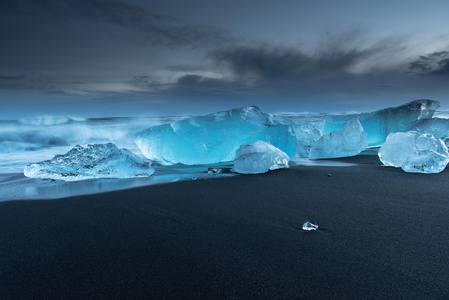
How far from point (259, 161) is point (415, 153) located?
6.52 ft

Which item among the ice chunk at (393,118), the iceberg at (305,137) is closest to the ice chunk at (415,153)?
the iceberg at (305,137)

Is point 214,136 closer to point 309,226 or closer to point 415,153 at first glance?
point 415,153

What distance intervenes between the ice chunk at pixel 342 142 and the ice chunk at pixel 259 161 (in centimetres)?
159

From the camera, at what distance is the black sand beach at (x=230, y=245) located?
1216 millimetres

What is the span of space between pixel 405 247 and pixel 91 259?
5.12 ft

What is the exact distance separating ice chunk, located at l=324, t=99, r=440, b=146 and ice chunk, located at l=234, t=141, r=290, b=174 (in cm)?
A: 417

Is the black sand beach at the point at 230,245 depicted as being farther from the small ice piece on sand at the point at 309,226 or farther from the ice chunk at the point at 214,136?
the ice chunk at the point at 214,136

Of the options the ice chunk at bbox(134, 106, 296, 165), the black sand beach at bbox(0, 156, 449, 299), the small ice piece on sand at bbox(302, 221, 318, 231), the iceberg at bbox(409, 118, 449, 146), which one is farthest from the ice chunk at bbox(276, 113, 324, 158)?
the small ice piece on sand at bbox(302, 221, 318, 231)

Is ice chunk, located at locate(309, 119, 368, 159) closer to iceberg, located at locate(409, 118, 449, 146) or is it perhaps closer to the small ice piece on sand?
iceberg, located at locate(409, 118, 449, 146)

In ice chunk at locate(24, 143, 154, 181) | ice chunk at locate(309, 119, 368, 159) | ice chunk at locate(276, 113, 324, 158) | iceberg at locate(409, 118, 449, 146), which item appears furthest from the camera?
iceberg at locate(409, 118, 449, 146)

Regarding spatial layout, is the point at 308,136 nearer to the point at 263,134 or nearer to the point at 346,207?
the point at 263,134

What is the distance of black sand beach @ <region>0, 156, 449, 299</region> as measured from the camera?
1.22m

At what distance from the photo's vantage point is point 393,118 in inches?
287

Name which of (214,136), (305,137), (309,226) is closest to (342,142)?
(305,137)
